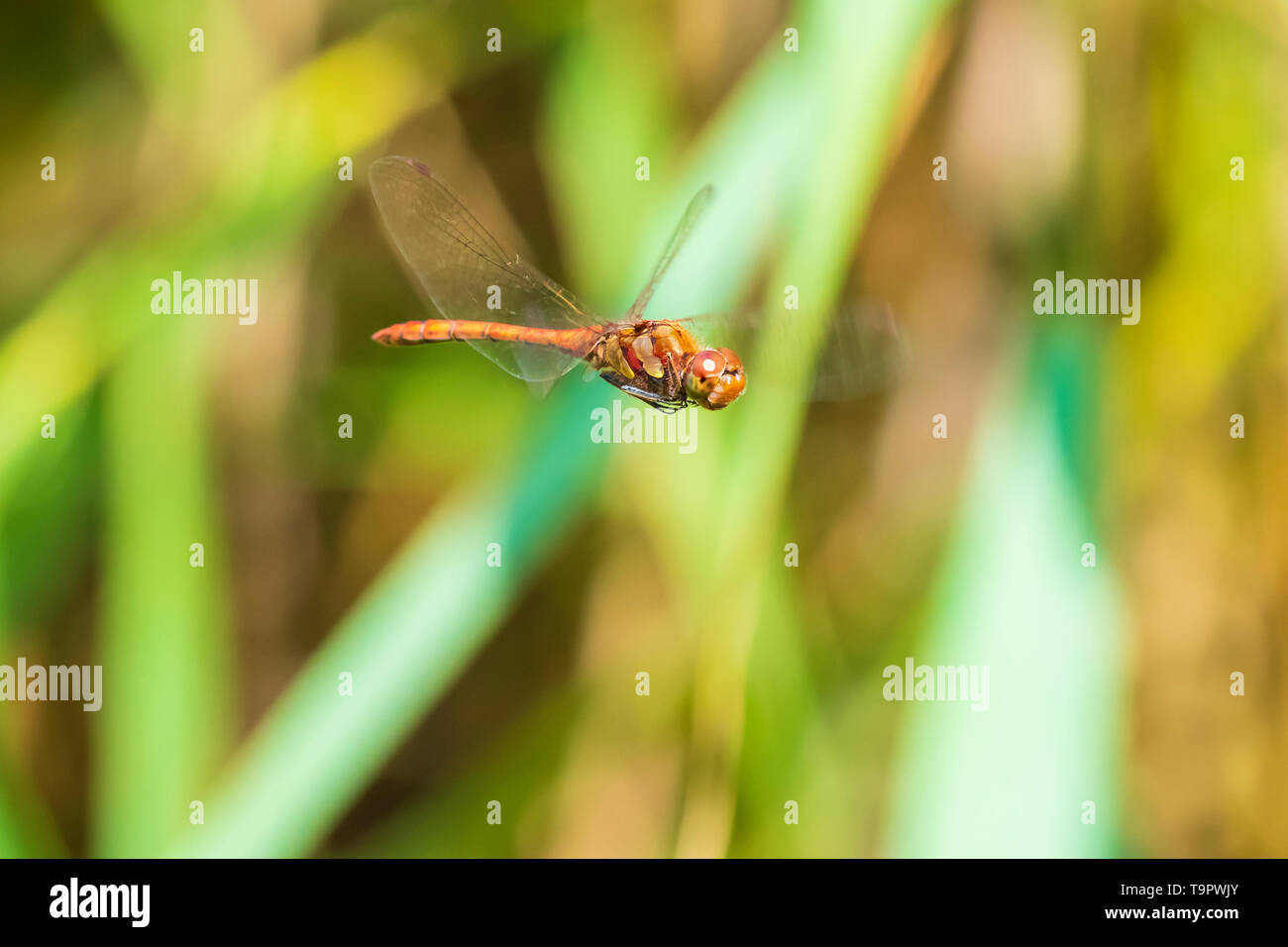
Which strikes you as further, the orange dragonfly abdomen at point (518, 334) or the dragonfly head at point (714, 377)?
the orange dragonfly abdomen at point (518, 334)

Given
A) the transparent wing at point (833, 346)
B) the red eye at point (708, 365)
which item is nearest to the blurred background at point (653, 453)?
the transparent wing at point (833, 346)

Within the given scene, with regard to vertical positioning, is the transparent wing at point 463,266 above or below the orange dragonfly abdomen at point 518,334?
above

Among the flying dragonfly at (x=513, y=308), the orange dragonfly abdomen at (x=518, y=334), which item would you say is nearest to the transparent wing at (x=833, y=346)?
the flying dragonfly at (x=513, y=308)

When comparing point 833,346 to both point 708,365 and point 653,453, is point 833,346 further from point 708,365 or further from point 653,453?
point 653,453

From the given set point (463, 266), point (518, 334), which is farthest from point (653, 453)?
point (463, 266)

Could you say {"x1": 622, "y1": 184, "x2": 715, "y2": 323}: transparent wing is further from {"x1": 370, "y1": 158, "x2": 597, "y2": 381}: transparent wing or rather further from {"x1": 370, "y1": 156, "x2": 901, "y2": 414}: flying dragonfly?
{"x1": 370, "y1": 158, "x2": 597, "y2": 381}: transparent wing

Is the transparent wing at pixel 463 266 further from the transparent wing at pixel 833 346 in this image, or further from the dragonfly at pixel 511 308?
the transparent wing at pixel 833 346

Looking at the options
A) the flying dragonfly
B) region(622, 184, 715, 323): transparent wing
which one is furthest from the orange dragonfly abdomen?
region(622, 184, 715, 323): transparent wing
